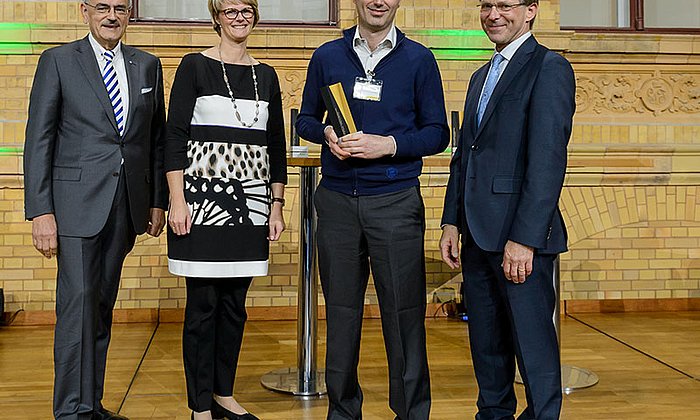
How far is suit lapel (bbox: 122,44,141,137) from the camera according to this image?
318cm

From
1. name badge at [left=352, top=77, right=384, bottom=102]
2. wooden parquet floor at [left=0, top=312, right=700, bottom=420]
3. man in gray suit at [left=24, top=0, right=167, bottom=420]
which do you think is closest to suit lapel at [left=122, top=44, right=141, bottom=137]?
man in gray suit at [left=24, top=0, right=167, bottom=420]

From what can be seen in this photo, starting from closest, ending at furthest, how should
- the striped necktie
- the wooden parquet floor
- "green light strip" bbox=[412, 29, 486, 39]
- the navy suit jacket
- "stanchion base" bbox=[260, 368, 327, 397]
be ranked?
the navy suit jacket
the striped necktie
the wooden parquet floor
"stanchion base" bbox=[260, 368, 327, 397]
"green light strip" bbox=[412, 29, 486, 39]

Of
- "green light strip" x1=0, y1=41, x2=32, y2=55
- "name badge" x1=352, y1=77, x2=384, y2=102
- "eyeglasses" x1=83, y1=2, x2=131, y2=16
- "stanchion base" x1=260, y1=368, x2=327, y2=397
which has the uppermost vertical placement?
"green light strip" x1=0, y1=41, x2=32, y2=55

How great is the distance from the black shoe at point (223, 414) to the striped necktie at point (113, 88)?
43.6 inches

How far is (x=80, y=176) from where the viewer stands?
3096 mm

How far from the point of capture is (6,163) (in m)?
5.67

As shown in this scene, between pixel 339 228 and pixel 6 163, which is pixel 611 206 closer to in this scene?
pixel 339 228

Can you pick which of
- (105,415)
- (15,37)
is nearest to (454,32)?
(15,37)

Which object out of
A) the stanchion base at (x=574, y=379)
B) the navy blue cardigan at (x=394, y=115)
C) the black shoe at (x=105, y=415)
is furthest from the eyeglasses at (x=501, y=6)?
the black shoe at (x=105, y=415)

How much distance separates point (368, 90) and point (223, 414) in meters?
1.40

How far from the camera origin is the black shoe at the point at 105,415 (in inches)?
131

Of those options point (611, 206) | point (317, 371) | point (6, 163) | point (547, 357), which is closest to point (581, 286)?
point (611, 206)

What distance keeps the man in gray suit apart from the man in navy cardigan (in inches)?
28.4

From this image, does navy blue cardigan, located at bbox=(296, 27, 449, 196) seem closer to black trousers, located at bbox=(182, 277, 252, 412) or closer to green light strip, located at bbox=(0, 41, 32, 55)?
black trousers, located at bbox=(182, 277, 252, 412)
